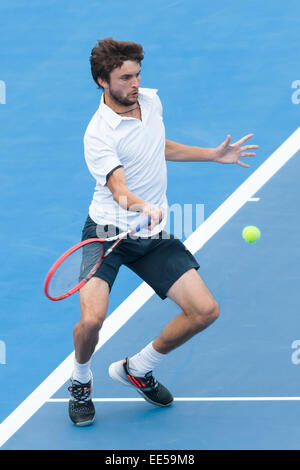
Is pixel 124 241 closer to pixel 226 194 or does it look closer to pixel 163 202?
pixel 163 202

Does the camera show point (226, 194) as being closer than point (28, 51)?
Yes

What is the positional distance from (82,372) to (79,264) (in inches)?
28.2

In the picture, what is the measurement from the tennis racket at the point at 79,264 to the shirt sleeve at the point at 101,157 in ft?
1.18

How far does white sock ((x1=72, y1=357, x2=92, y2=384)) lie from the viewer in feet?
22.2

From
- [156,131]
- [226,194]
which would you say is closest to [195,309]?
[156,131]

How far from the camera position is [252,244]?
879 centimetres

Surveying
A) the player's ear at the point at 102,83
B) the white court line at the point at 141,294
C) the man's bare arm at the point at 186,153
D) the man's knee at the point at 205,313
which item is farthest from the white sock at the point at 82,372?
the player's ear at the point at 102,83

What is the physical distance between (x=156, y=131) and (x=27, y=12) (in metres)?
6.28

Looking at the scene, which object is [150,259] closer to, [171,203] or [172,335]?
[172,335]

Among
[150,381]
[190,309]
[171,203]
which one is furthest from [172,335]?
[171,203]

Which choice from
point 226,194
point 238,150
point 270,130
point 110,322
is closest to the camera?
point 238,150

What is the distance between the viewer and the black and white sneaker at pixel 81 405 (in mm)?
6801

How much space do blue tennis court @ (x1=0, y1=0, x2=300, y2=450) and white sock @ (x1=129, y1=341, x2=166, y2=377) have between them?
Answer: 275mm

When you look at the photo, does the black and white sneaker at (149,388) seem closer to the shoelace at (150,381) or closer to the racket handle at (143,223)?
the shoelace at (150,381)
